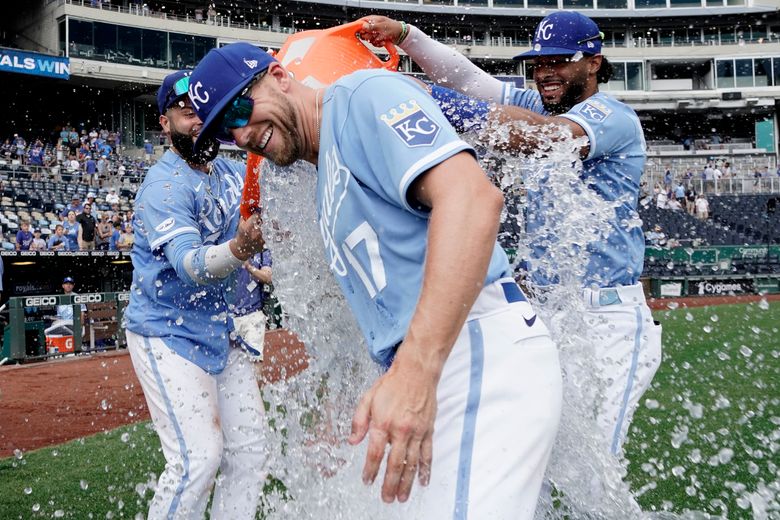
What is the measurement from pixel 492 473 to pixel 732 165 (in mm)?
42668

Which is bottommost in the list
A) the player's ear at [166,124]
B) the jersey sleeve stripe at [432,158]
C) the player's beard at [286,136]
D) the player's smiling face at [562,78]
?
the jersey sleeve stripe at [432,158]

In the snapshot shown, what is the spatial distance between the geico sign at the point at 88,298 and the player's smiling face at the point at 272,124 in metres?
12.4

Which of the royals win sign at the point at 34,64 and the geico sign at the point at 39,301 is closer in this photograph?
the geico sign at the point at 39,301

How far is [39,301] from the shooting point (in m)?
13.0

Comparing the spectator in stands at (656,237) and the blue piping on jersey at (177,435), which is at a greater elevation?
the blue piping on jersey at (177,435)

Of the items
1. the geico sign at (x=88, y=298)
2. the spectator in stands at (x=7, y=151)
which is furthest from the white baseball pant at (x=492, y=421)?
the spectator in stands at (x=7, y=151)

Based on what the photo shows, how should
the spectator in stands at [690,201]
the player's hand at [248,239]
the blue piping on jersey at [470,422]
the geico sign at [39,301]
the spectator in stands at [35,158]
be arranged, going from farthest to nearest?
the spectator in stands at [690,201]
the spectator in stands at [35,158]
the geico sign at [39,301]
the player's hand at [248,239]
the blue piping on jersey at [470,422]

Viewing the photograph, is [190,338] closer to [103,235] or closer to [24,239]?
[24,239]

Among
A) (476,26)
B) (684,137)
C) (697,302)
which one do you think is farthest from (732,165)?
(697,302)

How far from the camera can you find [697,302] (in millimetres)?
20609

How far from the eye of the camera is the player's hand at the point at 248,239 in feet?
10.2

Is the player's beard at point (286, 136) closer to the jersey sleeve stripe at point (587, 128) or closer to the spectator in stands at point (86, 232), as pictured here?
the jersey sleeve stripe at point (587, 128)

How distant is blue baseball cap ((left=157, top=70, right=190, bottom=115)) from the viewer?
3.67 meters

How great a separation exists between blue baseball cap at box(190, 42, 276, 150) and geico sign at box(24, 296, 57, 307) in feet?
39.2
